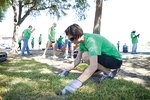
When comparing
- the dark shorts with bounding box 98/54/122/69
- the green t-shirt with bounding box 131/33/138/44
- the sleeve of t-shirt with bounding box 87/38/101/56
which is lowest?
the dark shorts with bounding box 98/54/122/69

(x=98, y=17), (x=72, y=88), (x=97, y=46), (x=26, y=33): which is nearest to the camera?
(x=72, y=88)

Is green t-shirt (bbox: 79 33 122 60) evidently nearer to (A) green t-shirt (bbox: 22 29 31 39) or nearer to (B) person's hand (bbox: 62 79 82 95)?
(B) person's hand (bbox: 62 79 82 95)

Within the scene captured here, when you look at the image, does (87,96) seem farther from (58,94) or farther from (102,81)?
(102,81)

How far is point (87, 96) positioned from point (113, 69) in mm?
1072

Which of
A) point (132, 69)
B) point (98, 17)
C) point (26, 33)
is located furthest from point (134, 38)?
point (26, 33)

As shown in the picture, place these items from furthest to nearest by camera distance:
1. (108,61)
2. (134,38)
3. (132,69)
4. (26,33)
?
1. (134,38)
2. (26,33)
3. (132,69)
4. (108,61)

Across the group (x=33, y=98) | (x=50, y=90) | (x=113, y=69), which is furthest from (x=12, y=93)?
(x=113, y=69)

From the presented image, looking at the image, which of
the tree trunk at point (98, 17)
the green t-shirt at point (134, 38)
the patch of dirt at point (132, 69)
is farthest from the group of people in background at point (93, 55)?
the green t-shirt at point (134, 38)

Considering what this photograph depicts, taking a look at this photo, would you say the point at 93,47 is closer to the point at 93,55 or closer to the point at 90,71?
the point at 93,55

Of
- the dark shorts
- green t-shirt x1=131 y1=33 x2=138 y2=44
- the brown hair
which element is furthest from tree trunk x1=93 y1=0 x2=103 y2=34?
green t-shirt x1=131 y1=33 x2=138 y2=44

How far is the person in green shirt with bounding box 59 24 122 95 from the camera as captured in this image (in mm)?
1817

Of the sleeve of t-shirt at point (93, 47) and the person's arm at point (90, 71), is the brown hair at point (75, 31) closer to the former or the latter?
the sleeve of t-shirt at point (93, 47)

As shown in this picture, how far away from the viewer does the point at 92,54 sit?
72.0 inches

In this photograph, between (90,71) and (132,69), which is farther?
(132,69)
